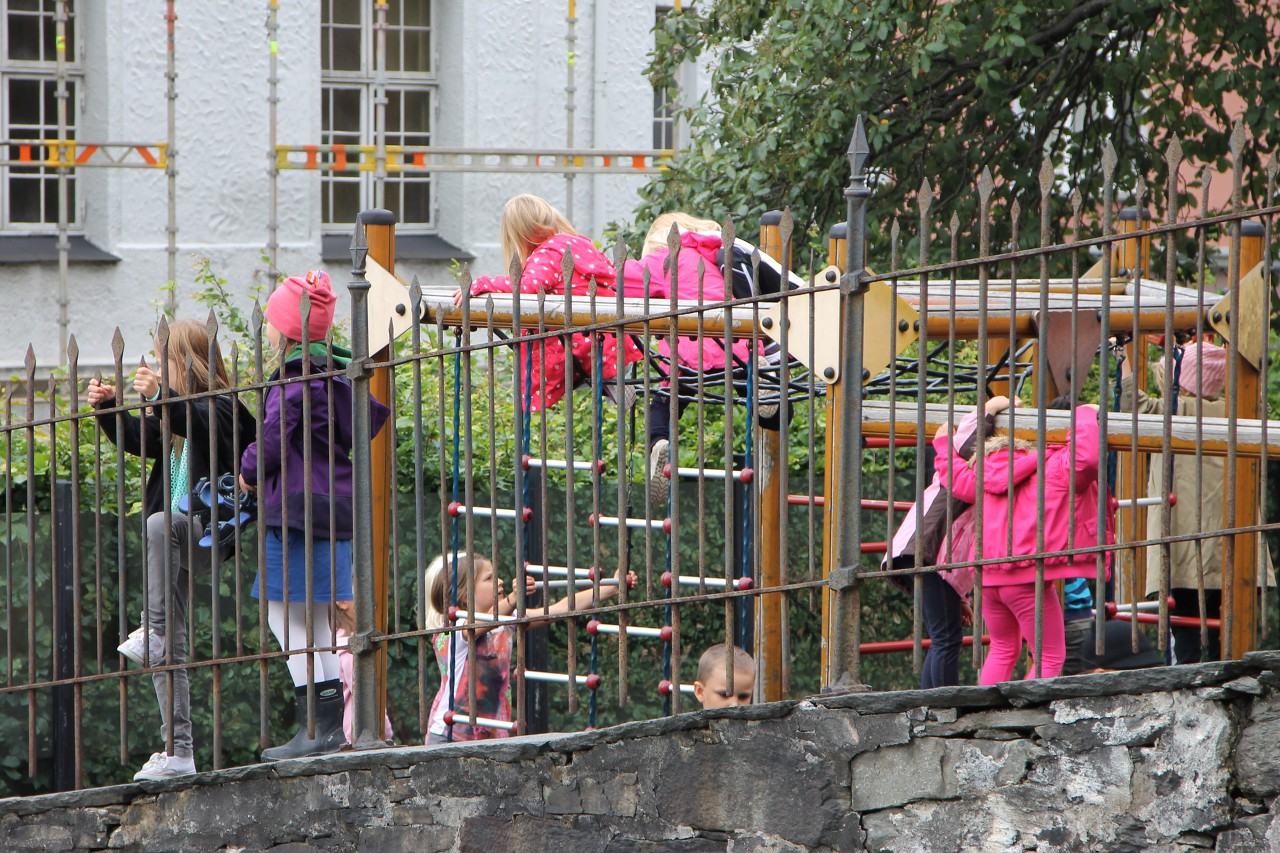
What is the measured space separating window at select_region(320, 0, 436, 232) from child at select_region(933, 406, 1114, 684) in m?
9.43

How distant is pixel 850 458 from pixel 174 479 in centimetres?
241

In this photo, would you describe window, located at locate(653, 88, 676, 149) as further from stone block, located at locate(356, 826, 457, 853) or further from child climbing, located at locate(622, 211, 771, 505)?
stone block, located at locate(356, 826, 457, 853)

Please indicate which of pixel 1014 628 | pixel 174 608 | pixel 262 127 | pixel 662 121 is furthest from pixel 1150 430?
pixel 662 121

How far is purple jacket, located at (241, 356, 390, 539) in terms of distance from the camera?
4.79m

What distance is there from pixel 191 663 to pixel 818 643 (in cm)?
369

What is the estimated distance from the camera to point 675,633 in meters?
3.96

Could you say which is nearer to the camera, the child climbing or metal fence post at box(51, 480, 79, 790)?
the child climbing

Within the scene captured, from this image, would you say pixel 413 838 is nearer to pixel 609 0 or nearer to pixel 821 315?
pixel 821 315

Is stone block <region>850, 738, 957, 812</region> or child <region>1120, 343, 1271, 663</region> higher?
child <region>1120, 343, 1271, 663</region>

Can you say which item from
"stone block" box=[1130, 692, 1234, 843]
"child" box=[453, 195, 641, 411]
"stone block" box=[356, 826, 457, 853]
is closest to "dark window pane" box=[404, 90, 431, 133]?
"child" box=[453, 195, 641, 411]

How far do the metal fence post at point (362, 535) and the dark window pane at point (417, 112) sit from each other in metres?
9.61

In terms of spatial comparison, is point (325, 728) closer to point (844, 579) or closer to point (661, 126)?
point (844, 579)

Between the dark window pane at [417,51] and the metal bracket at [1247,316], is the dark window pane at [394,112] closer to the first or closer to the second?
the dark window pane at [417,51]

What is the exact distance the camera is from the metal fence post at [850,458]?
3838 mm
